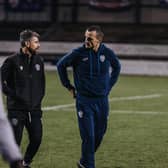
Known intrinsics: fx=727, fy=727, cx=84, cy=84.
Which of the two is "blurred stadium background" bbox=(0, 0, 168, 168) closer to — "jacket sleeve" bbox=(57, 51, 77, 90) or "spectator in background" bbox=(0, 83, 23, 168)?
"jacket sleeve" bbox=(57, 51, 77, 90)

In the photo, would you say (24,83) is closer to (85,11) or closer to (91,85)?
(91,85)

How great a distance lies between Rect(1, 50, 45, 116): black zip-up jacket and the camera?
828 centimetres

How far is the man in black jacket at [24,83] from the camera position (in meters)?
8.27

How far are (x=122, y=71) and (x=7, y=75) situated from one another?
2242cm

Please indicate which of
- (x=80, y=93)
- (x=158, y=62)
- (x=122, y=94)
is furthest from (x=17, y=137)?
(x=158, y=62)

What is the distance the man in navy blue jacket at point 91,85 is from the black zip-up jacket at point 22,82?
18.7 inches

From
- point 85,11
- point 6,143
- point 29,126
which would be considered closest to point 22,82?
point 29,126

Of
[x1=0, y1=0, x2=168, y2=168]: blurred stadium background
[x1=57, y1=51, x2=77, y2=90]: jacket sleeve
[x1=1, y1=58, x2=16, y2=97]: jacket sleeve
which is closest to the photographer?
[x1=1, y1=58, x2=16, y2=97]: jacket sleeve

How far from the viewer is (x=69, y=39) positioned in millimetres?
34875

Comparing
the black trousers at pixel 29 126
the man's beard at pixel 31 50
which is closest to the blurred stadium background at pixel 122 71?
the black trousers at pixel 29 126

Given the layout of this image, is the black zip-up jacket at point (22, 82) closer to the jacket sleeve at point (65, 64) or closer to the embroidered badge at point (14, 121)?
the embroidered badge at point (14, 121)

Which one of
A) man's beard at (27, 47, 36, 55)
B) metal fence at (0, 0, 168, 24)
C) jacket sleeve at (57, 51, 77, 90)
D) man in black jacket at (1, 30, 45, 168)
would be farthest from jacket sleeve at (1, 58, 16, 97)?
metal fence at (0, 0, 168, 24)

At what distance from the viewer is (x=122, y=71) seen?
30578 mm

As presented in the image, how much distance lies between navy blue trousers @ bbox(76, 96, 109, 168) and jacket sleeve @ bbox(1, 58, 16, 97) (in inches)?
32.0
